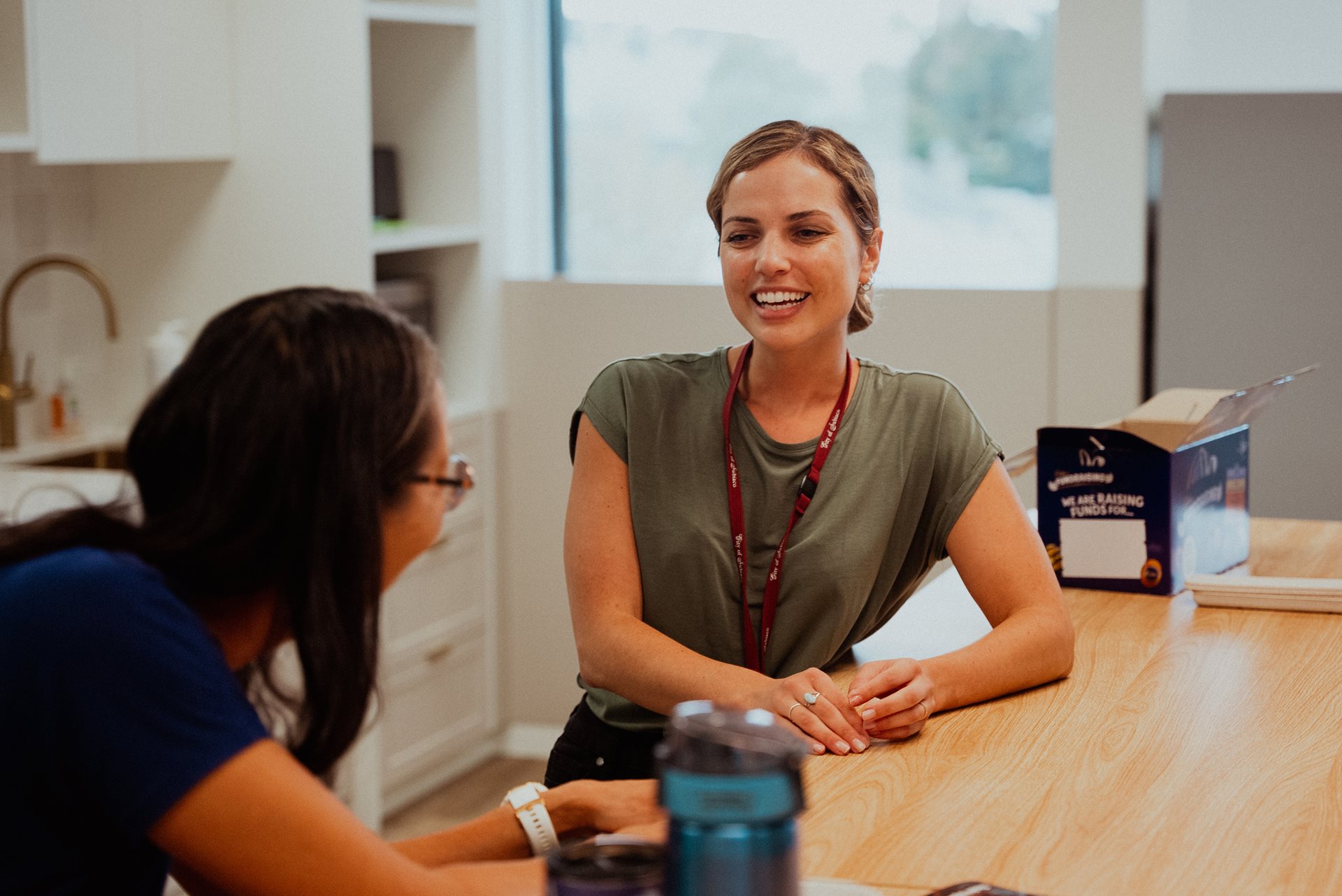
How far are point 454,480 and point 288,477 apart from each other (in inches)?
6.2

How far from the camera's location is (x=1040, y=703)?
5.57 ft

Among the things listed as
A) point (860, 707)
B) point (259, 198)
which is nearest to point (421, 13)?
point (259, 198)

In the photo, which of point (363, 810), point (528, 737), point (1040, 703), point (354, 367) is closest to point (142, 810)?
point (354, 367)

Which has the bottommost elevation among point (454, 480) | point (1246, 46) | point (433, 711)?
point (433, 711)

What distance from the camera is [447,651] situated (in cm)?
391

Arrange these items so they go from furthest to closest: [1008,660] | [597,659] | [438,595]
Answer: [438,595], [597,659], [1008,660]

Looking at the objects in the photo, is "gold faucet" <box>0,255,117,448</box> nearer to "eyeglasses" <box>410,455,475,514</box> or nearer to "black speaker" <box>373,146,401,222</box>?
"black speaker" <box>373,146,401,222</box>

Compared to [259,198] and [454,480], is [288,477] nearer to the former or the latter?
[454,480]

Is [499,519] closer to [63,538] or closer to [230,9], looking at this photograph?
[230,9]

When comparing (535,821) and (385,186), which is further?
(385,186)

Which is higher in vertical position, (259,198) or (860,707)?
(259,198)

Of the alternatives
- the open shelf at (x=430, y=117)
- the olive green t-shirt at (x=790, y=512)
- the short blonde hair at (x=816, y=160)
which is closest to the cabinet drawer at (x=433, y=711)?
the open shelf at (x=430, y=117)

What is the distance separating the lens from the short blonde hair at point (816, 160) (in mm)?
1961

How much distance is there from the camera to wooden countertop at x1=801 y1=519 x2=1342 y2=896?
124cm
